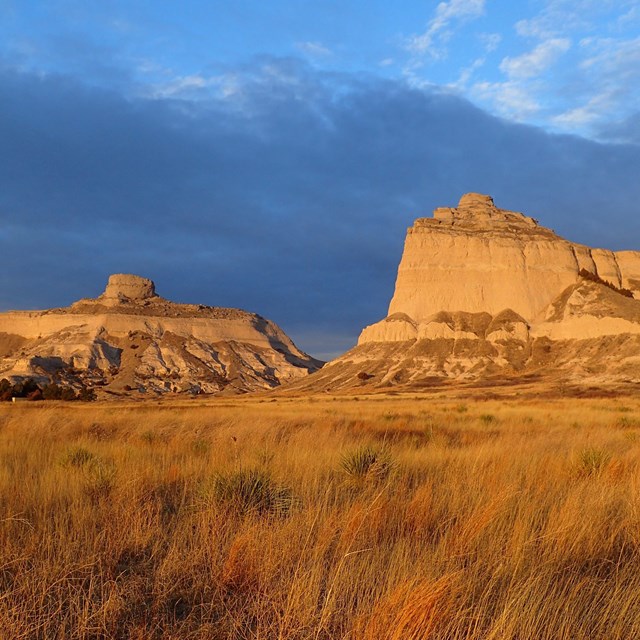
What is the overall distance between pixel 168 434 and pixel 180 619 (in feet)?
28.3

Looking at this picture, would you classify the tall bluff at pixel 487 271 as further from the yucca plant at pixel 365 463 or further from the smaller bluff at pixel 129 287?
the yucca plant at pixel 365 463

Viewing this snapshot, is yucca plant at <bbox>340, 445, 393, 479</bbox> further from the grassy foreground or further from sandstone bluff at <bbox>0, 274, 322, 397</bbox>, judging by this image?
sandstone bluff at <bbox>0, 274, 322, 397</bbox>

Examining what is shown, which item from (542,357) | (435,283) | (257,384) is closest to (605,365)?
(542,357)

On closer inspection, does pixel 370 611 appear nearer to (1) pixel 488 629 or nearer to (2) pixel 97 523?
(1) pixel 488 629

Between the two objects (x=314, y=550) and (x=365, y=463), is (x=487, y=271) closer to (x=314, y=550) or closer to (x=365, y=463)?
(x=365, y=463)

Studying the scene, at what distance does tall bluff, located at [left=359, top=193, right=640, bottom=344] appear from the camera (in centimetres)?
8962

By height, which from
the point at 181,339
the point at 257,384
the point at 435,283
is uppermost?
the point at 435,283

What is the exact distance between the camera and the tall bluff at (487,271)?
8962 centimetres

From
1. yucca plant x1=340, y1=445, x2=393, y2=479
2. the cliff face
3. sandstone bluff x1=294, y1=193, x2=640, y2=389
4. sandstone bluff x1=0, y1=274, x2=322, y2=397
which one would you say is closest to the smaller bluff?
sandstone bluff x1=0, y1=274, x2=322, y2=397

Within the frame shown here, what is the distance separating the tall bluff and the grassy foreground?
276 ft

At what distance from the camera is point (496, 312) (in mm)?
88625

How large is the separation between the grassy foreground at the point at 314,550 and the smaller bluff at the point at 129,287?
140m

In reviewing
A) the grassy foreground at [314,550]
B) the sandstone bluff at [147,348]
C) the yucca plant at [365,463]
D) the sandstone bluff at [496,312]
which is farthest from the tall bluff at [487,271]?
the grassy foreground at [314,550]

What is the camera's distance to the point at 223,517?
425 centimetres
